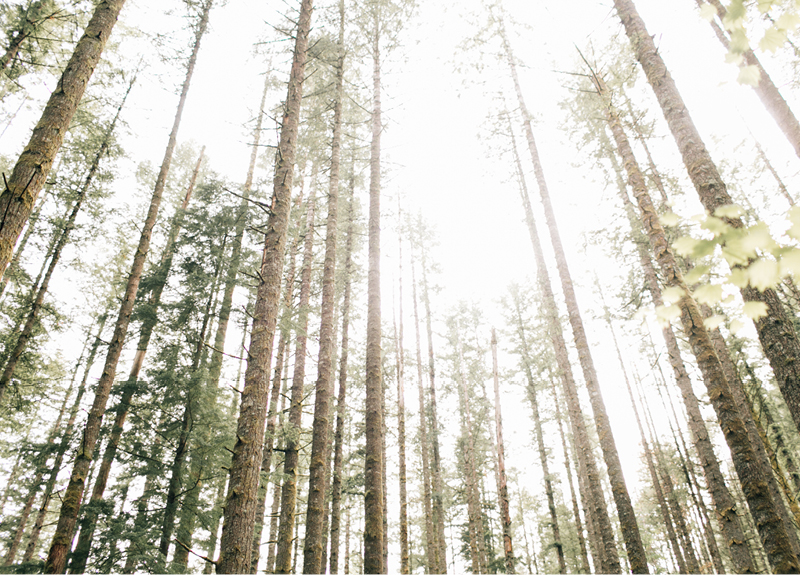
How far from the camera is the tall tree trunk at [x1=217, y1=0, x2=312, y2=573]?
12.0 feet

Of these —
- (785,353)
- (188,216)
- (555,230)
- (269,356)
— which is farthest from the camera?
(555,230)

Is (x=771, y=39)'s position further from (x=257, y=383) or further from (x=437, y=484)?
(x=437, y=484)

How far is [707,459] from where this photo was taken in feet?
22.1

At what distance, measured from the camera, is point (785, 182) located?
14.0 meters

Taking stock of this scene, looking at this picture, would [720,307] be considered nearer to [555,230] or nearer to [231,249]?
[555,230]

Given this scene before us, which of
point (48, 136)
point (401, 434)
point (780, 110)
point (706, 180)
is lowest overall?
point (401, 434)

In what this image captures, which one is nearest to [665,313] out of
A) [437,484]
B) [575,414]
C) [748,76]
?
[748,76]

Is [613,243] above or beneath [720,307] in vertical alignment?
above

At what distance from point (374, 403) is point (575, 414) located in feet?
18.3

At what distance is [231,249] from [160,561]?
21.8ft

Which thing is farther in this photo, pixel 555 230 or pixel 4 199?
pixel 555 230

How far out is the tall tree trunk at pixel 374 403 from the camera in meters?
5.84

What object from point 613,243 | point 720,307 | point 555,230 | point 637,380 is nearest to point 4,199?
point 555,230

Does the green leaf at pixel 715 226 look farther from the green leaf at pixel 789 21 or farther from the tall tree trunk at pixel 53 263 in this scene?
the tall tree trunk at pixel 53 263
